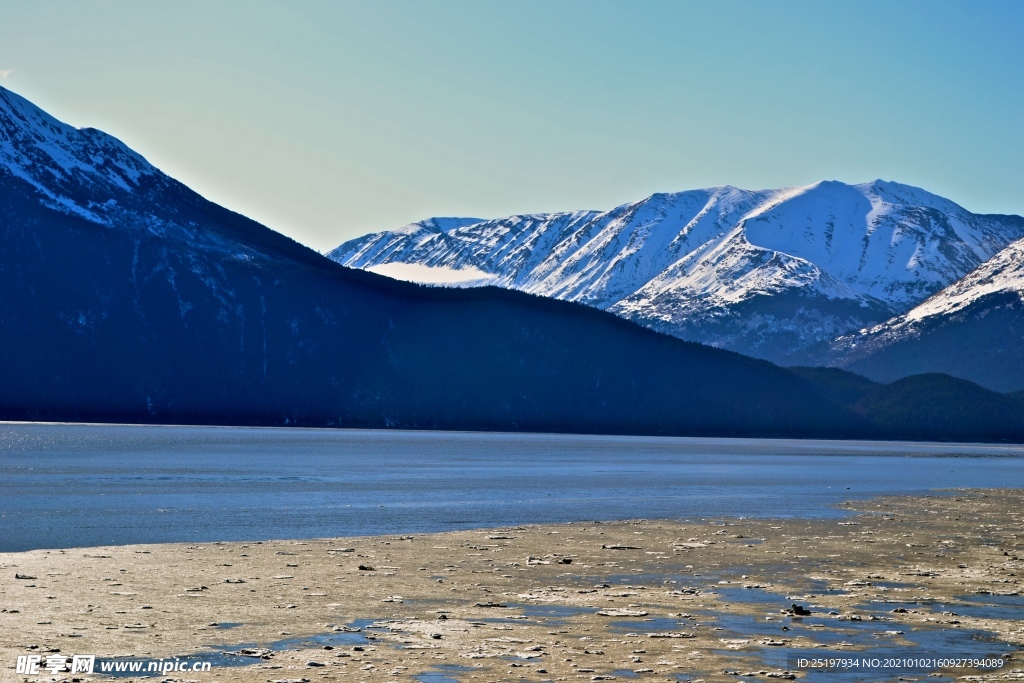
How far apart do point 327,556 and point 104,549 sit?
866cm

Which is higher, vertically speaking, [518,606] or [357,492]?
[518,606]

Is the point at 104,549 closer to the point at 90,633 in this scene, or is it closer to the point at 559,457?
the point at 90,633

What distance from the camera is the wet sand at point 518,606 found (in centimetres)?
2900

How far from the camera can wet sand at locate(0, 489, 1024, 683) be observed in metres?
29.0

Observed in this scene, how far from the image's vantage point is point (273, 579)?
1635 inches

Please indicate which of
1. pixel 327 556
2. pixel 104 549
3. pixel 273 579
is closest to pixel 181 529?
pixel 104 549

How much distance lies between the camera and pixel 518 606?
122 feet

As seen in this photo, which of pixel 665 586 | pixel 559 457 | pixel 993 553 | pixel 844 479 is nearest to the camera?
pixel 665 586

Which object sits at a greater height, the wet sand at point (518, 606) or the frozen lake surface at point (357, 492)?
the wet sand at point (518, 606)

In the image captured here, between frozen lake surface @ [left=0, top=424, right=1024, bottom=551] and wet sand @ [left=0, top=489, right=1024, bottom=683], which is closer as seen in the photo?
wet sand @ [left=0, top=489, right=1024, bottom=683]

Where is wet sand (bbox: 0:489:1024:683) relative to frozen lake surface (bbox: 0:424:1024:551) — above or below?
above

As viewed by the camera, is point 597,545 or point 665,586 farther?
point 597,545

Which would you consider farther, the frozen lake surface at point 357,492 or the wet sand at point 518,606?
the frozen lake surface at point 357,492

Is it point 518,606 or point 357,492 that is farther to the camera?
point 357,492
